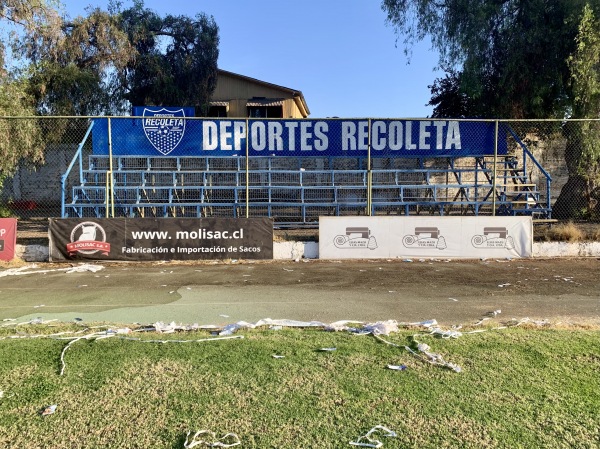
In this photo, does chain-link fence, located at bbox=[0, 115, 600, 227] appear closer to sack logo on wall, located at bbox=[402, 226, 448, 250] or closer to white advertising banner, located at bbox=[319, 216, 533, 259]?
white advertising banner, located at bbox=[319, 216, 533, 259]

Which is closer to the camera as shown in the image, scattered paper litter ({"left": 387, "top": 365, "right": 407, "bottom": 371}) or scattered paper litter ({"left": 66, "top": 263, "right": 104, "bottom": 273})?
scattered paper litter ({"left": 387, "top": 365, "right": 407, "bottom": 371})

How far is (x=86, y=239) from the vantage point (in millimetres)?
10102

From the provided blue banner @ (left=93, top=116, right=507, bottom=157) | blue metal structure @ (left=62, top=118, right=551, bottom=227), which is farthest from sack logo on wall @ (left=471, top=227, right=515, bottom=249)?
blue banner @ (left=93, top=116, right=507, bottom=157)

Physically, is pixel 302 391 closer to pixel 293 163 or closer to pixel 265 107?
pixel 293 163

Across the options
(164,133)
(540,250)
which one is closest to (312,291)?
→ (540,250)

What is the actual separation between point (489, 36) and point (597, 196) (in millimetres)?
6384

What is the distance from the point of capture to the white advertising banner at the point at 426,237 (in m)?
10.5

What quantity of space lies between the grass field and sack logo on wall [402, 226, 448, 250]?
5727 millimetres

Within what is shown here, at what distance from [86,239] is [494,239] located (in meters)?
9.34

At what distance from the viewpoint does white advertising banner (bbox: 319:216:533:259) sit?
414 inches

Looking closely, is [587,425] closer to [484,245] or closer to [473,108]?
[484,245]

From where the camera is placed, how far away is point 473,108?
17500 mm

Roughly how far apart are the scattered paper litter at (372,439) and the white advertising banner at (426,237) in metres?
7.68

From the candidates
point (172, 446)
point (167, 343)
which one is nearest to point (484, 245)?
point (167, 343)
